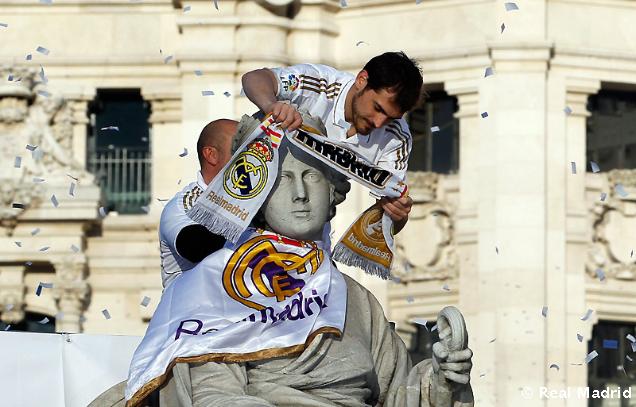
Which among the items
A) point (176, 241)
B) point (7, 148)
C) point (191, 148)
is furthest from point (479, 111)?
point (176, 241)

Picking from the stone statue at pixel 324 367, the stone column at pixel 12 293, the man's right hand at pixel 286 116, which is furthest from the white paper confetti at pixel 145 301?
the man's right hand at pixel 286 116

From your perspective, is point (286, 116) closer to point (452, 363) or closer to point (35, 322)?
point (452, 363)

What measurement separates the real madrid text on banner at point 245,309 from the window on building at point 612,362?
1428cm

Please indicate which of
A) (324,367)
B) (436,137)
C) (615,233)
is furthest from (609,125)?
(324,367)

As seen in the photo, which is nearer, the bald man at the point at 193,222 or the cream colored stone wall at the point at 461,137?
the bald man at the point at 193,222

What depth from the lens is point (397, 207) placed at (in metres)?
9.97

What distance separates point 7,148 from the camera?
24.7 meters

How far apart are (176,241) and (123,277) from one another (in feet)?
47.7

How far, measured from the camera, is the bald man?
10211 millimetres

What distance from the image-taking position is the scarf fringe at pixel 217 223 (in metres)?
9.77

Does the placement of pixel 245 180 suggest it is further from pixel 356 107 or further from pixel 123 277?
pixel 123 277

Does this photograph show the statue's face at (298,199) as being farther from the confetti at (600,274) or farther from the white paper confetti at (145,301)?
the white paper confetti at (145,301)

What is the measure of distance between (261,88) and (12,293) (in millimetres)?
15042

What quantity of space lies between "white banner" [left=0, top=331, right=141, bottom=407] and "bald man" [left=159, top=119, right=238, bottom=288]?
4.48ft
